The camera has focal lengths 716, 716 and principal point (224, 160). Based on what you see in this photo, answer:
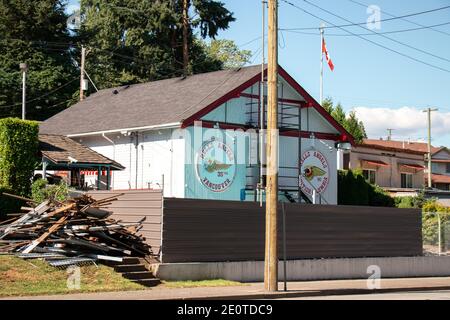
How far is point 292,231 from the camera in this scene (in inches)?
990

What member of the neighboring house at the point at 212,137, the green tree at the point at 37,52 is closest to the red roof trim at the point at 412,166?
the neighboring house at the point at 212,137

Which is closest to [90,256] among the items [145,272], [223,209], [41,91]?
[145,272]

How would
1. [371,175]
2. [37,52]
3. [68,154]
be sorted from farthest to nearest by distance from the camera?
[371,175]
[37,52]
[68,154]

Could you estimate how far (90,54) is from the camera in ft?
193

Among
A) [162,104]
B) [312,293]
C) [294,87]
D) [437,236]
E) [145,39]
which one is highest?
[145,39]

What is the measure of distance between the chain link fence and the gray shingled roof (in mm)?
10478

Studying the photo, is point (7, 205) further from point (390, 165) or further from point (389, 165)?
point (390, 165)

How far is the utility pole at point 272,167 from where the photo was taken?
19.2 m

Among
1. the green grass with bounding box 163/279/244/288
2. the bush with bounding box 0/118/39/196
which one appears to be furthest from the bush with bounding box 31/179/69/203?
the green grass with bounding box 163/279/244/288

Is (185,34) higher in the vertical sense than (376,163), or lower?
higher

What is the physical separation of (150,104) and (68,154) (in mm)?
5324

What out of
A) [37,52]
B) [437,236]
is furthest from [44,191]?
[37,52]
